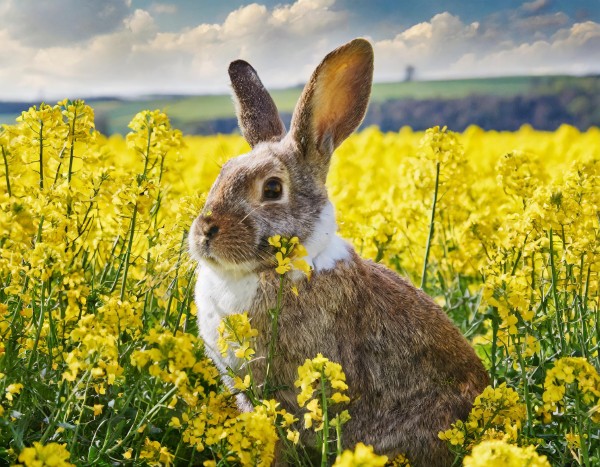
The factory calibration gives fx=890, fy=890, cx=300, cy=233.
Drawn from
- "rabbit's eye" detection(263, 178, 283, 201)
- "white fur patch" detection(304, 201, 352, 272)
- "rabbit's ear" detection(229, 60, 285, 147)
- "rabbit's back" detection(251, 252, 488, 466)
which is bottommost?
"rabbit's back" detection(251, 252, 488, 466)

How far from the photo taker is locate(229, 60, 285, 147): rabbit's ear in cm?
498

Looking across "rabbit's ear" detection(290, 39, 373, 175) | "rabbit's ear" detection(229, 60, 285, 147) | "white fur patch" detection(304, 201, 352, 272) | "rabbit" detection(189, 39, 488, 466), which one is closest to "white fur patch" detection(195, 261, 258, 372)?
"rabbit" detection(189, 39, 488, 466)

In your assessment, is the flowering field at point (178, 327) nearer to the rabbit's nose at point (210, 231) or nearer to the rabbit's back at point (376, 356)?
Result: the rabbit's back at point (376, 356)

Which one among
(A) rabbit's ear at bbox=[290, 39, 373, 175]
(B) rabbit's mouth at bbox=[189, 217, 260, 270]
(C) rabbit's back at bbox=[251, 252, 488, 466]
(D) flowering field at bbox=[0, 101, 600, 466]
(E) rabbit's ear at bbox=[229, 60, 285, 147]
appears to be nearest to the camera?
(D) flowering field at bbox=[0, 101, 600, 466]

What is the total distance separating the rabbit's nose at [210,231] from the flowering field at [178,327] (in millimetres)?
284

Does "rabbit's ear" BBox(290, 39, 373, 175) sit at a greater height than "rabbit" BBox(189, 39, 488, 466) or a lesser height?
greater

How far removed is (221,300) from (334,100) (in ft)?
4.07

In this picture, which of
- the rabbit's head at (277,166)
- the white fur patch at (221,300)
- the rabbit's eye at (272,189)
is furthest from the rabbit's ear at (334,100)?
the white fur patch at (221,300)

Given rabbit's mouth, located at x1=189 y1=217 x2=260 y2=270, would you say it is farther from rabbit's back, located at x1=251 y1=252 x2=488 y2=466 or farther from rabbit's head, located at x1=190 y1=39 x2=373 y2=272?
rabbit's back, located at x1=251 y1=252 x2=488 y2=466

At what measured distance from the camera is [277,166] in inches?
175

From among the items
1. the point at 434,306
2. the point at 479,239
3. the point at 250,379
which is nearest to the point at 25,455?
the point at 250,379

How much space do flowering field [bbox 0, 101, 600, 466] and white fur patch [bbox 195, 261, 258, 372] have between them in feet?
0.43

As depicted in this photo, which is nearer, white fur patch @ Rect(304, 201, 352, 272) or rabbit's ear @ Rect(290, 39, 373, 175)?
white fur patch @ Rect(304, 201, 352, 272)

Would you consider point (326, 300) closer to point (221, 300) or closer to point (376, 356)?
point (376, 356)
